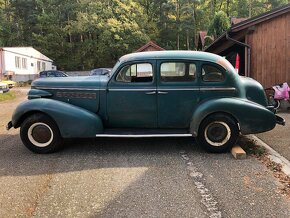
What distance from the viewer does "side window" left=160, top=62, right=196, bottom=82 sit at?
272 inches

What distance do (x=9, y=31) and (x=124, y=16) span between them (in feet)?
76.3

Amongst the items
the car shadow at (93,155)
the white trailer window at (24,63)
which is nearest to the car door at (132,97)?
the car shadow at (93,155)

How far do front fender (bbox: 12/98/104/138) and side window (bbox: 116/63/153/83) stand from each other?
0.95 metres

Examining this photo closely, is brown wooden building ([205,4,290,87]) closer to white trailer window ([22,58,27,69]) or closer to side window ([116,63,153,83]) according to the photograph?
side window ([116,63,153,83])

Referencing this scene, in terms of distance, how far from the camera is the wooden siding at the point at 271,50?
12383 mm

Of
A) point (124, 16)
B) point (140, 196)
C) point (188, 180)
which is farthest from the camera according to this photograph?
point (124, 16)

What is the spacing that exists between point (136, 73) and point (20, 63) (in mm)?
37025

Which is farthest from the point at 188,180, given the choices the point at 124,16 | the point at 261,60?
the point at 124,16

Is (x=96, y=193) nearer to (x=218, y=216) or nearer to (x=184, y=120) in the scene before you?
(x=218, y=216)

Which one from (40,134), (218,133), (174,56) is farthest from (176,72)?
(40,134)

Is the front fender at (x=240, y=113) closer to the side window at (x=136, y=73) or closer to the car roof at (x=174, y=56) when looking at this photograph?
the car roof at (x=174, y=56)

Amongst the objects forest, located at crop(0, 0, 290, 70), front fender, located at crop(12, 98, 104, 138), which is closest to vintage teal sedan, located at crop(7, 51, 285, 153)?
front fender, located at crop(12, 98, 104, 138)

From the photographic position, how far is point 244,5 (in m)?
63.7

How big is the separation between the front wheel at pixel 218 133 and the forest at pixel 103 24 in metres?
48.4
